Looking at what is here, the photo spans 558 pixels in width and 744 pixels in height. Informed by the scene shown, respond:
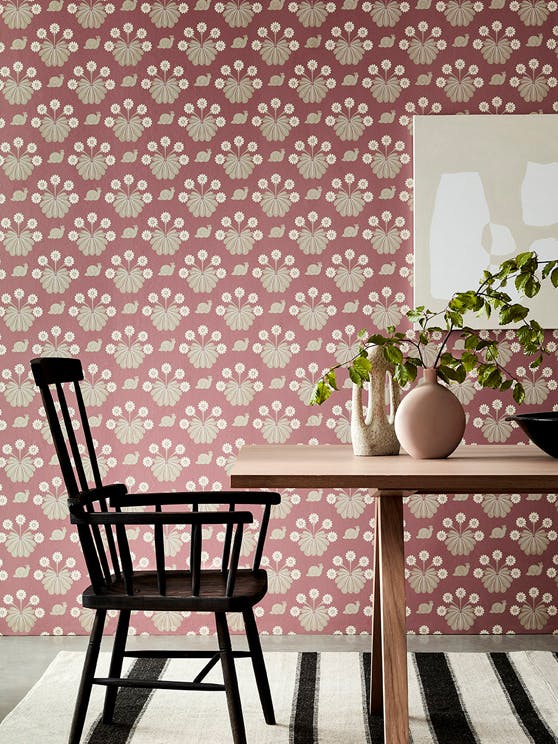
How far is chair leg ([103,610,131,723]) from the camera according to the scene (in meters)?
2.39

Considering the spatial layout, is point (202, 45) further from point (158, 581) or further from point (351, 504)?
point (158, 581)

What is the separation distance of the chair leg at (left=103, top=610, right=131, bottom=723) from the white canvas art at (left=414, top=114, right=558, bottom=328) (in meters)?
1.61

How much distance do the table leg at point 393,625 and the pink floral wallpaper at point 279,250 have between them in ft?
4.45

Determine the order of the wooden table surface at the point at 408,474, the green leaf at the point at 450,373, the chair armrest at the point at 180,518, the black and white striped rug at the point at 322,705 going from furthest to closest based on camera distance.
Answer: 1. the black and white striped rug at the point at 322,705
2. the green leaf at the point at 450,373
3. the chair armrest at the point at 180,518
4. the wooden table surface at the point at 408,474

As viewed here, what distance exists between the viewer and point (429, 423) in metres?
2.18

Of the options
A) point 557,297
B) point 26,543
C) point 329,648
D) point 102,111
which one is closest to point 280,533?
point 329,648

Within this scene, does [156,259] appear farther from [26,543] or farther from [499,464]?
[499,464]

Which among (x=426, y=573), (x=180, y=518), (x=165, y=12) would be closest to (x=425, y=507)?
(x=426, y=573)

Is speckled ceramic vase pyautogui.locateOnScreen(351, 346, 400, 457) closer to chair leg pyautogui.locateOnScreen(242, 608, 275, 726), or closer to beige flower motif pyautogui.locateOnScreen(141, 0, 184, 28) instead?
chair leg pyautogui.locateOnScreen(242, 608, 275, 726)

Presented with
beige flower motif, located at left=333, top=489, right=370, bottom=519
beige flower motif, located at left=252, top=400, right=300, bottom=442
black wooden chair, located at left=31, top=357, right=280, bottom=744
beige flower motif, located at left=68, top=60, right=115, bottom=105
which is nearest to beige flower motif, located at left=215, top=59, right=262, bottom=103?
beige flower motif, located at left=68, top=60, right=115, bottom=105

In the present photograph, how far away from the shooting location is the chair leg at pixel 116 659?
239 cm

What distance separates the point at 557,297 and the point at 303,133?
112 cm

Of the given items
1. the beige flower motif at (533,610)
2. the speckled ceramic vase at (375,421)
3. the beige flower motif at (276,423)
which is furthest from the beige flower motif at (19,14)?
the beige flower motif at (533,610)

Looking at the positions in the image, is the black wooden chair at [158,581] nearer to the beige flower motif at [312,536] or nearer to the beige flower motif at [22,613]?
the beige flower motif at [312,536]
